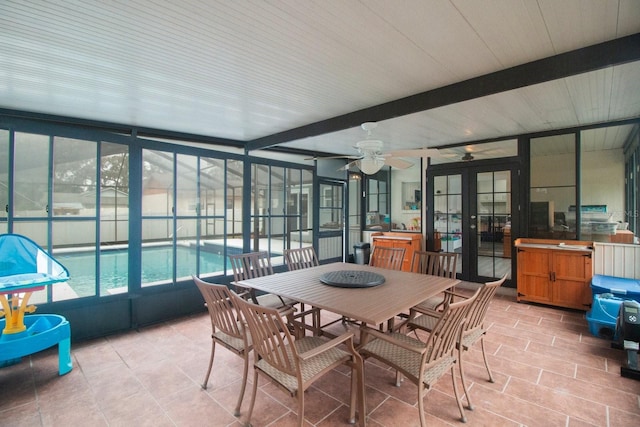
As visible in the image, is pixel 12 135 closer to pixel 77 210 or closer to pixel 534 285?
pixel 77 210

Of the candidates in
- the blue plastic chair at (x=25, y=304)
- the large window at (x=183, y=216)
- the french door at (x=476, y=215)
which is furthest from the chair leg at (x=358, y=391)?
the french door at (x=476, y=215)

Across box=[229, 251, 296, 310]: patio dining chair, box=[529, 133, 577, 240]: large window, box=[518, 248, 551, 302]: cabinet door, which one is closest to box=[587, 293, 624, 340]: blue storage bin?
box=[518, 248, 551, 302]: cabinet door

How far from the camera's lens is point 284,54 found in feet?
6.75

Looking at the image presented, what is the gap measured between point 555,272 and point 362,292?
3.36m

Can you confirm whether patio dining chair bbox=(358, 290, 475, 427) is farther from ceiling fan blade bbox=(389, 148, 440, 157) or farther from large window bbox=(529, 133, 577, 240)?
large window bbox=(529, 133, 577, 240)

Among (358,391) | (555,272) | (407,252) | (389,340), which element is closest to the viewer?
(389,340)

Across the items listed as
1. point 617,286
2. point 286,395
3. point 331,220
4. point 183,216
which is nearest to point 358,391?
point 286,395

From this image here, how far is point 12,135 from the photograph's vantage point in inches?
114

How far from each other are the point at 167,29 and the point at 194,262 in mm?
3156

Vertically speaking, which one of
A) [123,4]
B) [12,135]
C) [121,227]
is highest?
[123,4]

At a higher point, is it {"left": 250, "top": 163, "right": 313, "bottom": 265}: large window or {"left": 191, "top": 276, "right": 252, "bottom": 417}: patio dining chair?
{"left": 250, "top": 163, "right": 313, "bottom": 265}: large window

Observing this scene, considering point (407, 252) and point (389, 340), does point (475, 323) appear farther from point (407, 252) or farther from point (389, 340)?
point (407, 252)

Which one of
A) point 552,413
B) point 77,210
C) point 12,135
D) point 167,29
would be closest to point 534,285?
point 552,413

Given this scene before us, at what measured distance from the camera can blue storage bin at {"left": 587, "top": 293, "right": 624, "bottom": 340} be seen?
3096 millimetres
